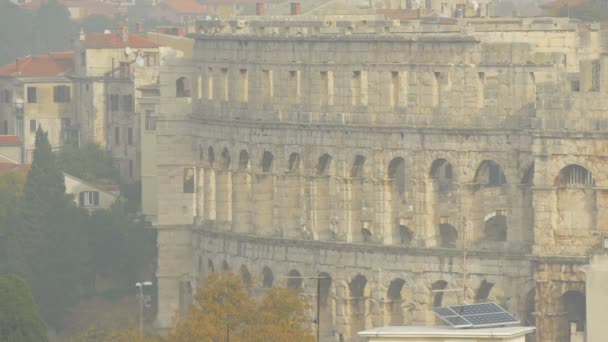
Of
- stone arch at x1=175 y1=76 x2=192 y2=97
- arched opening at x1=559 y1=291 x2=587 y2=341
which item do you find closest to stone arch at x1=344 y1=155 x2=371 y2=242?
arched opening at x1=559 y1=291 x2=587 y2=341

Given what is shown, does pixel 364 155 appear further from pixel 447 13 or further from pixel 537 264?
pixel 447 13

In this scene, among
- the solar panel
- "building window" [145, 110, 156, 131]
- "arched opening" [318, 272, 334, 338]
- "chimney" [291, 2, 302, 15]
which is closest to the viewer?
the solar panel

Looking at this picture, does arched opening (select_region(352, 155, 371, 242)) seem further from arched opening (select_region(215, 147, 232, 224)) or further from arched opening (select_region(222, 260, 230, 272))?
arched opening (select_region(215, 147, 232, 224))

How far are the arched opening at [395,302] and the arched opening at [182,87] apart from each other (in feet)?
76.2

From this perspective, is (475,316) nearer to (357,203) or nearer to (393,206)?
(393,206)

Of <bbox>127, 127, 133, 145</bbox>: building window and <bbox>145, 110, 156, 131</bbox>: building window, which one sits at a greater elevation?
<bbox>145, 110, 156, 131</bbox>: building window

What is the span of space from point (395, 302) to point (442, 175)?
10.8m

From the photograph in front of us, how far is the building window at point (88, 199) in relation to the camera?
593ft

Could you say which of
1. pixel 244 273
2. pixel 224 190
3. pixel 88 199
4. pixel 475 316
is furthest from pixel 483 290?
pixel 88 199

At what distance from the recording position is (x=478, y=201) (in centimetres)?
13662

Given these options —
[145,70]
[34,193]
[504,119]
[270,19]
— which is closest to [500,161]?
[504,119]

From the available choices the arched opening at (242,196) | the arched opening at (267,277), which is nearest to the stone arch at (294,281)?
the arched opening at (267,277)

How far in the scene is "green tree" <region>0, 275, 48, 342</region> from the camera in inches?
4968

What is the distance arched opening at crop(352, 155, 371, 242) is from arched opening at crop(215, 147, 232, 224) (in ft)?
35.6
